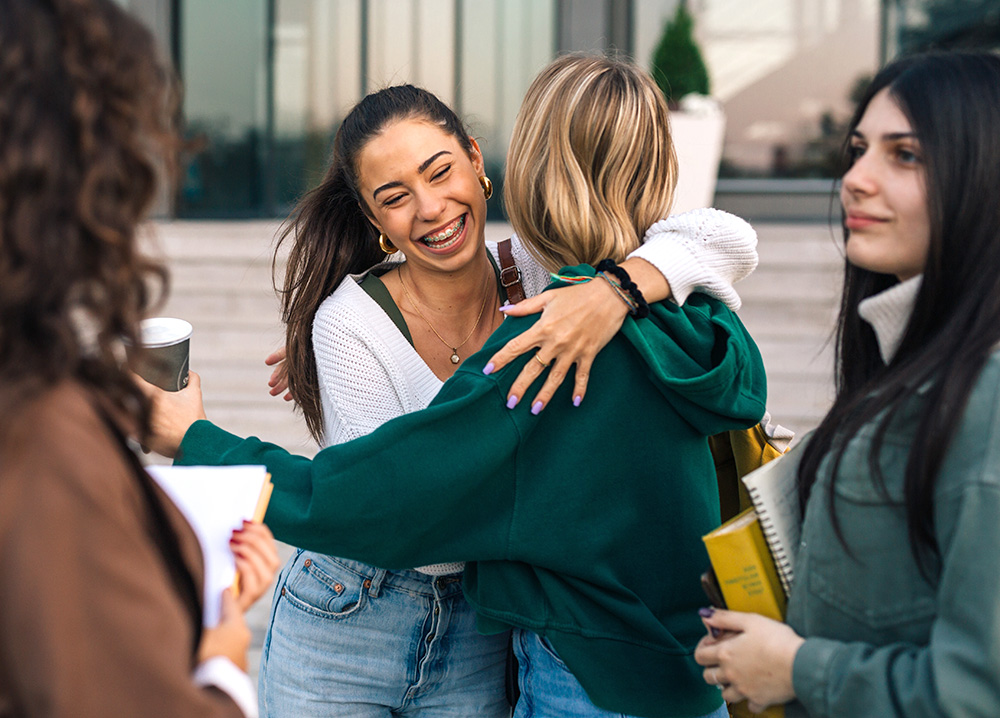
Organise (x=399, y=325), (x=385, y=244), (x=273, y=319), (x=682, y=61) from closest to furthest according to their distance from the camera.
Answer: (x=399, y=325), (x=385, y=244), (x=273, y=319), (x=682, y=61)

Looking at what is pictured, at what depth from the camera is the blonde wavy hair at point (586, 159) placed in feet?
5.22

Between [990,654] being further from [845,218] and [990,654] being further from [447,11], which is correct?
[447,11]

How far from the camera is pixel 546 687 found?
1.60m

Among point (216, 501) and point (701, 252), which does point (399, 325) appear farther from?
point (216, 501)

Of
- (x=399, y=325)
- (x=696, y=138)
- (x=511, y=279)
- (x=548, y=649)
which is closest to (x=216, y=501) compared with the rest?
(x=548, y=649)

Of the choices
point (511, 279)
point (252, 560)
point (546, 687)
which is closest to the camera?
point (252, 560)

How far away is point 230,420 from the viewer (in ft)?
19.2

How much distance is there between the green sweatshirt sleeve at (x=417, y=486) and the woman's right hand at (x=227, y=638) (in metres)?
0.44

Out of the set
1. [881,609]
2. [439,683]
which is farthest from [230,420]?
[881,609]

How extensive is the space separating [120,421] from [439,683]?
3.72 feet

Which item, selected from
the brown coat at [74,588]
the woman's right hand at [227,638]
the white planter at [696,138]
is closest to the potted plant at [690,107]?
the white planter at [696,138]

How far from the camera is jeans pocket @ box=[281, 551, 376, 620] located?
1.82 m

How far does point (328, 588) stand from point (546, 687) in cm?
50

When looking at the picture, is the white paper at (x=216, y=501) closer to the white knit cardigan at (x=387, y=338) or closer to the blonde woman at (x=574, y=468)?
the blonde woman at (x=574, y=468)
